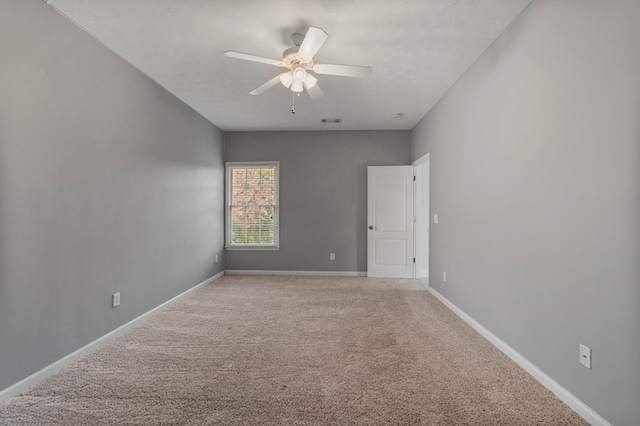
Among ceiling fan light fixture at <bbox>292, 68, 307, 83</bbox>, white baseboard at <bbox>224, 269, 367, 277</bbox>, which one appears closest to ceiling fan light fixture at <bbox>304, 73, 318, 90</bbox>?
ceiling fan light fixture at <bbox>292, 68, 307, 83</bbox>

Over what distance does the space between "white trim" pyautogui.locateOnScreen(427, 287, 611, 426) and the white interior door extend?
2389 mm

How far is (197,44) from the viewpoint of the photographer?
114 inches

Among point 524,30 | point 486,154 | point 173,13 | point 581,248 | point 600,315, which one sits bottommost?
point 600,315

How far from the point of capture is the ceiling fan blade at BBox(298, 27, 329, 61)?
7.29 ft

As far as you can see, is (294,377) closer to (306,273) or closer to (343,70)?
(343,70)

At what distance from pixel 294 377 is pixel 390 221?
12.8 ft

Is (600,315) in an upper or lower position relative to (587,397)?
upper

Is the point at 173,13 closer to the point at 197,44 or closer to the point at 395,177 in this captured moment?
the point at 197,44

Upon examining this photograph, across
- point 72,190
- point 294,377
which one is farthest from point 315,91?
point 294,377

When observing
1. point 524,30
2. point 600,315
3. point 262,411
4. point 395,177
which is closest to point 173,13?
point 524,30

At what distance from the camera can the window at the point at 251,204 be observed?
240 inches

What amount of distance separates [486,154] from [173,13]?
9.31 feet

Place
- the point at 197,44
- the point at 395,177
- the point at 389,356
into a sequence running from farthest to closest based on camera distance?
the point at 395,177 → the point at 197,44 → the point at 389,356

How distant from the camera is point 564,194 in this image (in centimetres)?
200
